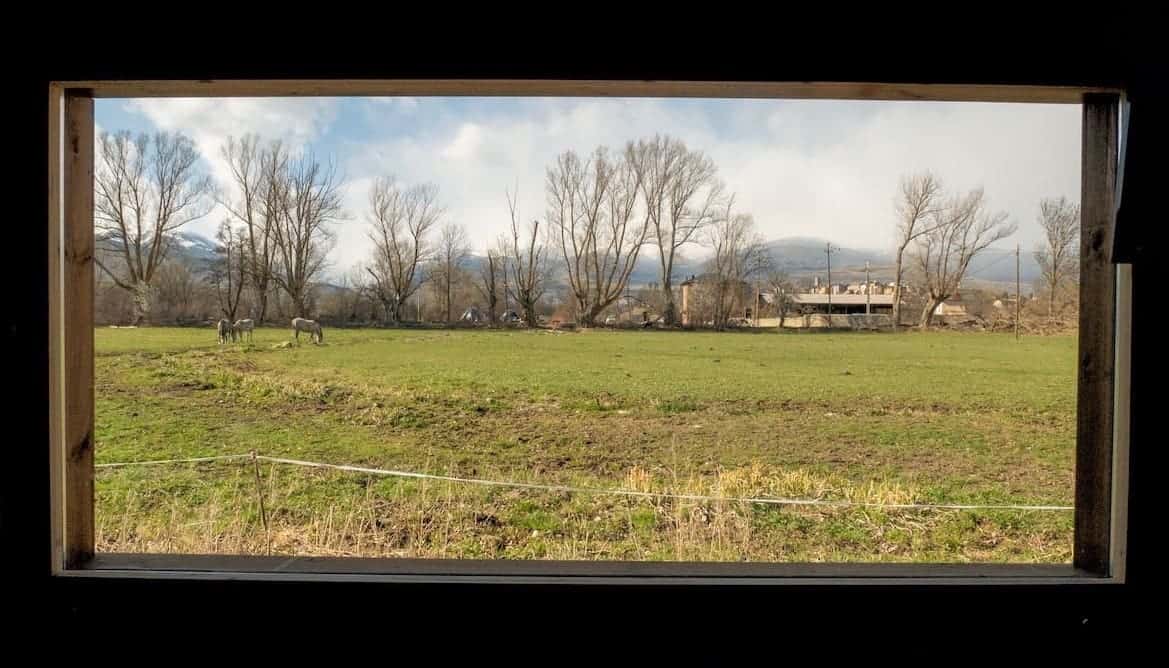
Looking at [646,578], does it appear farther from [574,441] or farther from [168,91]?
[574,441]

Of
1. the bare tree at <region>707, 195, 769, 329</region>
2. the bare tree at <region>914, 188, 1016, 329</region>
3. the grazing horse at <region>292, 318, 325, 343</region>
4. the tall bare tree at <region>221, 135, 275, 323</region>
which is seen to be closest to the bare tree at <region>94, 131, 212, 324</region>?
the tall bare tree at <region>221, 135, 275, 323</region>

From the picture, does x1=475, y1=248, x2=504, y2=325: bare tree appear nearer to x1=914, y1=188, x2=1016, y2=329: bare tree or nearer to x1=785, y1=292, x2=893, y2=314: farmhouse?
x1=785, y1=292, x2=893, y2=314: farmhouse

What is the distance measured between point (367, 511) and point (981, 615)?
2666mm

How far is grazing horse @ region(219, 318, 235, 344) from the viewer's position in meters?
2.68

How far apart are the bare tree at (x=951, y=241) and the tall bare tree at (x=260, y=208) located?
329 cm

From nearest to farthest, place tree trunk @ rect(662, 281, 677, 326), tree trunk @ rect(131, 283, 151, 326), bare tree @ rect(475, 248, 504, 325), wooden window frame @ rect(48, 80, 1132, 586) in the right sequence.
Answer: wooden window frame @ rect(48, 80, 1132, 586) → tree trunk @ rect(131, 283, 151, 326) → bare tree @ rect(475, 248, 504, 325) → tree trunk @ rect(662, 281, 677, 326)

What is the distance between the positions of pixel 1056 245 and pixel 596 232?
2.13m

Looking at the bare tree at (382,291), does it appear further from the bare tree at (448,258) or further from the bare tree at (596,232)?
the bare tree at (596,232)

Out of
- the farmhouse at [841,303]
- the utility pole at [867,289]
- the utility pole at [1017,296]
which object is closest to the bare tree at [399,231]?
the farmhouse at [841,303]

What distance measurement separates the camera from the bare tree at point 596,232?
3.08m

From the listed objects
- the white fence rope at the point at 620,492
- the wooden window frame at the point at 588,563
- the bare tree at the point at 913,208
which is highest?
the bare tree at the point at 913,208

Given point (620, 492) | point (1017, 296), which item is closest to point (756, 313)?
point (1017, 296)

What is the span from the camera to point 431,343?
129 inches

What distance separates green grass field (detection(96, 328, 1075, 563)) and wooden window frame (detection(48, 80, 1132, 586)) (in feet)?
4.17
